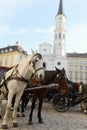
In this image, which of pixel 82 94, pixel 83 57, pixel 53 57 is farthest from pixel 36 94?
pixel 83 57

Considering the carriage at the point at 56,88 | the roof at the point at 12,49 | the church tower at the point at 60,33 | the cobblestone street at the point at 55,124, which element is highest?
the church tower at the point at 60,33

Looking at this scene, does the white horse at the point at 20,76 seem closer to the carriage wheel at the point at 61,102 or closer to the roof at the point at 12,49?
the carriage wheel at the point at 61,102

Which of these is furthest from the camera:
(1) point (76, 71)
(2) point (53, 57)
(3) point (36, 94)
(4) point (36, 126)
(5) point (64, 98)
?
(1) point (76, 71)

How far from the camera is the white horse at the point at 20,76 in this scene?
6957 mm

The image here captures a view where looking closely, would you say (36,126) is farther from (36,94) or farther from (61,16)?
(61,16)

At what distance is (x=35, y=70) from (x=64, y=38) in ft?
296

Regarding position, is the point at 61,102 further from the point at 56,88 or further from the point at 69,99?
the point at 56,88

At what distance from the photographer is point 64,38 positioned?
96062 millimetres

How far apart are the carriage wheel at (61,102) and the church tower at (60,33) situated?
7837 centimetres

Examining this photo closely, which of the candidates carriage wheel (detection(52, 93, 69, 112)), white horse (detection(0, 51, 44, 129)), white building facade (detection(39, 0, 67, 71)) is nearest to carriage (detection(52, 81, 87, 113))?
carriage wheel (detection(52, 93, 69, 112))

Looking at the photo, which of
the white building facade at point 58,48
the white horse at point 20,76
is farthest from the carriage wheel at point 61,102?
the white building facade at point 58,48

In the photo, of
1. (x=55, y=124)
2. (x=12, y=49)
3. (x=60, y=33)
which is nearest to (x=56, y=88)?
(x=55, y=124)

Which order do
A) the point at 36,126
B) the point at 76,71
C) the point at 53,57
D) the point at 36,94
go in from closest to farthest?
the point at 36,126
the point at 36,94
the point at 53,57
the point at 76,71

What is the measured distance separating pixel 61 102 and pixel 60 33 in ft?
275
